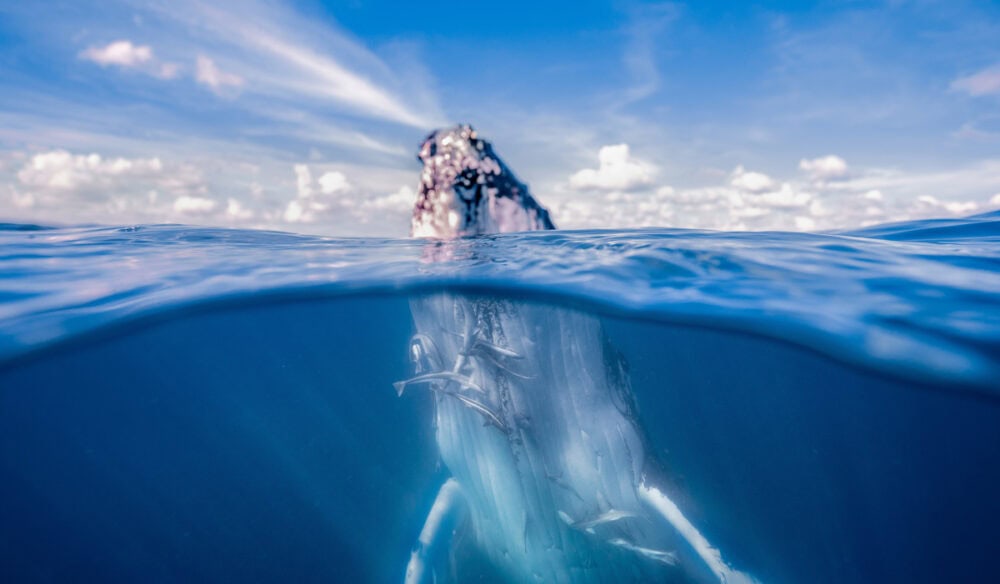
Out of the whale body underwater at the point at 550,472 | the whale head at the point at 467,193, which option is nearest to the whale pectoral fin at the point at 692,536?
the whale body underwater at the point at 550,472

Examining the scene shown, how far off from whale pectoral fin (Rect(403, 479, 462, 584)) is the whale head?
16.5 feet

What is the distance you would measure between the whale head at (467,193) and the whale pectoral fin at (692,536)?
5657mm

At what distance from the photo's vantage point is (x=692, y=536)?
6.99 m

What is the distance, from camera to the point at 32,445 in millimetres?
8961

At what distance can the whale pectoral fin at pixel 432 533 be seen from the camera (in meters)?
7.04

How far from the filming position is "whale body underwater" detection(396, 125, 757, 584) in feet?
23.1

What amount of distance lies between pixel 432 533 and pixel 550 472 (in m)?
2.06

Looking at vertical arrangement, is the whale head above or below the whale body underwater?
above

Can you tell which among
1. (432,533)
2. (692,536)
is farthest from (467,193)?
(692,536)

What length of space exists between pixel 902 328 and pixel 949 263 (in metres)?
1.93

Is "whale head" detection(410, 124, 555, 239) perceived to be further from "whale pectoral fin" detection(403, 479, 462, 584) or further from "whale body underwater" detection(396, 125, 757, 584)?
Result: "whale pectoral fin" detection(403, 479, 462, 584)

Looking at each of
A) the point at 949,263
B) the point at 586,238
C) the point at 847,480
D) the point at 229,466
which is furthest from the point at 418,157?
the point at 847,480

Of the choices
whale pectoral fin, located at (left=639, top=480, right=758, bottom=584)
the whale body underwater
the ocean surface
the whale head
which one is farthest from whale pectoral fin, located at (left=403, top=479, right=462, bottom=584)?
the whale head

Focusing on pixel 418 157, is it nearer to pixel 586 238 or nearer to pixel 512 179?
pixel 512 179
